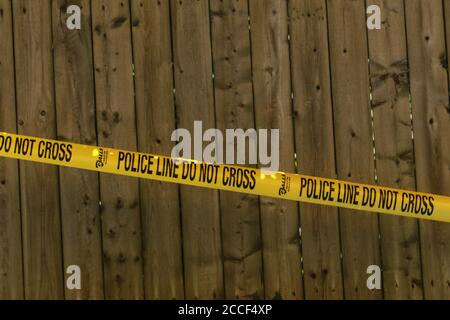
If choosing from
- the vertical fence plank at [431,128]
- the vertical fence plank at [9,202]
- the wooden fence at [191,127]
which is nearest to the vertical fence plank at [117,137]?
the wooden fence at [191,127]

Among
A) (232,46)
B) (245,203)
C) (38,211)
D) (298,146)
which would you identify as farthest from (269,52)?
(38,211)

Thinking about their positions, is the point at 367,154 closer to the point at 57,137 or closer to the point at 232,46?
the point at 232,46

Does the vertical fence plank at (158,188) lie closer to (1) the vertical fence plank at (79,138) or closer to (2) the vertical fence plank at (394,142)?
(1) the vertical fence plank at (79,138)

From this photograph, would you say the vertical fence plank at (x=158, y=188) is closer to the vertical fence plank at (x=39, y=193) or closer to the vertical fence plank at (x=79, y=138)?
the vertical fence plank at (x=79, y=138)

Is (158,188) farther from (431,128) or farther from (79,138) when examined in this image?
(431,128)

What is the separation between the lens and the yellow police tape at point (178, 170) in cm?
480

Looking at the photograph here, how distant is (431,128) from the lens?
195 inches

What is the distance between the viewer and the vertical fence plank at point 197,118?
482 centimetres

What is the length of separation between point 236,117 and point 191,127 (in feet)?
0.85

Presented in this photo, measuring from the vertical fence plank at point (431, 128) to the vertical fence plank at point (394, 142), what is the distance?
0.16ft

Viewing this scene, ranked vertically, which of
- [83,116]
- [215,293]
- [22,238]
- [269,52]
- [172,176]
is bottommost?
[215,293]

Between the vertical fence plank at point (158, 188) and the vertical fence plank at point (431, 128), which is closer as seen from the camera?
the vertical fence plank at point (158, 188)

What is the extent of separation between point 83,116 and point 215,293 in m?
1.24

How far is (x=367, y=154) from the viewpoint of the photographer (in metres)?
4.91
